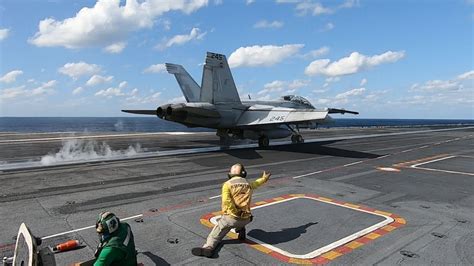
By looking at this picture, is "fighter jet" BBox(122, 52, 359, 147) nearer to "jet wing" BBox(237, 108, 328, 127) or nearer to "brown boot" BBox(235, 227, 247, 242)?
"jet wing" BBox(237, 108, 328, 127)

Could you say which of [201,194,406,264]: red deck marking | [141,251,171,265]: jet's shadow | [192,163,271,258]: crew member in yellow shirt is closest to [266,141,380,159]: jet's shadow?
[201,194,406,264]: red deck marking

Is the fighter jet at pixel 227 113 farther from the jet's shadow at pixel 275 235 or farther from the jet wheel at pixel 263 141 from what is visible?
the jet's shadow at pixel 275 235

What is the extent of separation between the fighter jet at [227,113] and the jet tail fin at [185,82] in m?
5.52

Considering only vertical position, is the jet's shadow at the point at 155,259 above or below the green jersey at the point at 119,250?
below

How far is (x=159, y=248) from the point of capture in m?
6.48

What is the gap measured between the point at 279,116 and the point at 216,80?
16.7ft

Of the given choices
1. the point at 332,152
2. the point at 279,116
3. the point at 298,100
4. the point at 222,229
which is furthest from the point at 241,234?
the point at 298,100

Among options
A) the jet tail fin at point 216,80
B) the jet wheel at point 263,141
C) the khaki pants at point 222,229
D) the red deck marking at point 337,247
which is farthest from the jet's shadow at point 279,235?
the jet wheel at point 263,141

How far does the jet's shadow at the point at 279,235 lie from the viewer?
23.3ft

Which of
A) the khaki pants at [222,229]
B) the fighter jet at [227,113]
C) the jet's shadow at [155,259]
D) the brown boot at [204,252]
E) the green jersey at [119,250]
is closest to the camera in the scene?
the green jersey at [119,250]

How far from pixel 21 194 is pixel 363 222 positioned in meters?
10.1

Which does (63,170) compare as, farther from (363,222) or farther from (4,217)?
(363,222)

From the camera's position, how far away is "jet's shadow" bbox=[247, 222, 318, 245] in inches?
279

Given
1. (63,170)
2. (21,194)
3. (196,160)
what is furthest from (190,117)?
(21,194)
